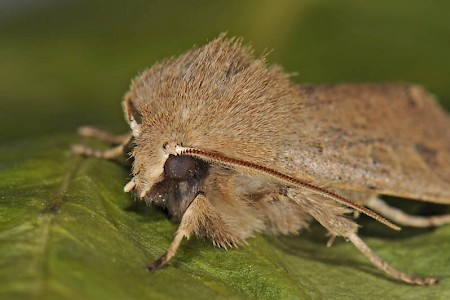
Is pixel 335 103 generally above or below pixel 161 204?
above

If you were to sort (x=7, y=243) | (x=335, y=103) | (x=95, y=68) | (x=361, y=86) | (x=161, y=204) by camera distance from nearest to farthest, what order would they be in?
(x=7, y=243) < (x=161, y=204) < (x=335, y=103) < (x=361, y=86) < (x=95, y=68)

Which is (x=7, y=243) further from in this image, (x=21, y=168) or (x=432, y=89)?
(x=432, y=89)

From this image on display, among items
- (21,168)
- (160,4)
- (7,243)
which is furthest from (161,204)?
(160,4)

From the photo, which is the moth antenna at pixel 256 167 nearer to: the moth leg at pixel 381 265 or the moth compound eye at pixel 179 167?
the moth compound eye at pixel 179 167

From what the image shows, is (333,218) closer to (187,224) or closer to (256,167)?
(256,167)

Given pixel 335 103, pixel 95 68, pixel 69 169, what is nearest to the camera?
pixel 69 169

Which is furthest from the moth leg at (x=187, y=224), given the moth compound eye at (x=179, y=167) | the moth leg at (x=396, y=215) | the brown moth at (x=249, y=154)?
the moth leg at (x=396, y=215)
